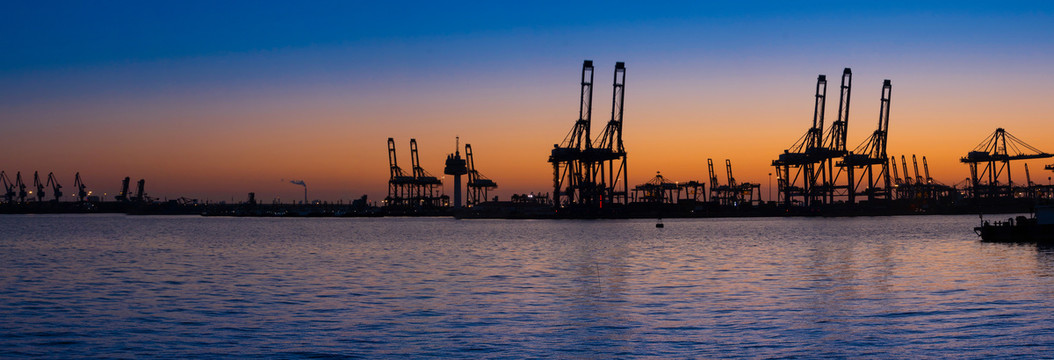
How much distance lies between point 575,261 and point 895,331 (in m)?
27.2

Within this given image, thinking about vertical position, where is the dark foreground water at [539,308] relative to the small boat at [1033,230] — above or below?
below

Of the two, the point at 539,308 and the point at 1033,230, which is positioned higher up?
the point at 1033,230

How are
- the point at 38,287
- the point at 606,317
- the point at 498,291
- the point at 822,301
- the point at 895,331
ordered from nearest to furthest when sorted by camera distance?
the point at 895,331 → the point at 606,317 → the point at 822,301 → the point at 498,291 → the point at 38,287

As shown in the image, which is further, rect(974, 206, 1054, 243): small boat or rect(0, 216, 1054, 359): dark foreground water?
rect(974, 206, 1054, 243): small boat

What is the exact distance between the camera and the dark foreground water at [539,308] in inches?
746

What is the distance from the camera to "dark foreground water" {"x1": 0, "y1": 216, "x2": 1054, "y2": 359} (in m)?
19.0

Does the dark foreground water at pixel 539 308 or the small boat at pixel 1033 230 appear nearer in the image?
the dark foreground water at pixel 539 308

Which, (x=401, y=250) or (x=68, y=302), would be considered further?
(x=401, y=250)

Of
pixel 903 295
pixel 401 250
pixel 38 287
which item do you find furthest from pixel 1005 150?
pixel 38 287

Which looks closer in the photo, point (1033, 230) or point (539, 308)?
point (539, 308)

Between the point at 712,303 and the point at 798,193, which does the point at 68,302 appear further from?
the point at 798,193

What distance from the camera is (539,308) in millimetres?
25938

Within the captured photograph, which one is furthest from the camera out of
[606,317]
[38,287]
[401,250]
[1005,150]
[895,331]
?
[1005,150]

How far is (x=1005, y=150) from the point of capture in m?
172
